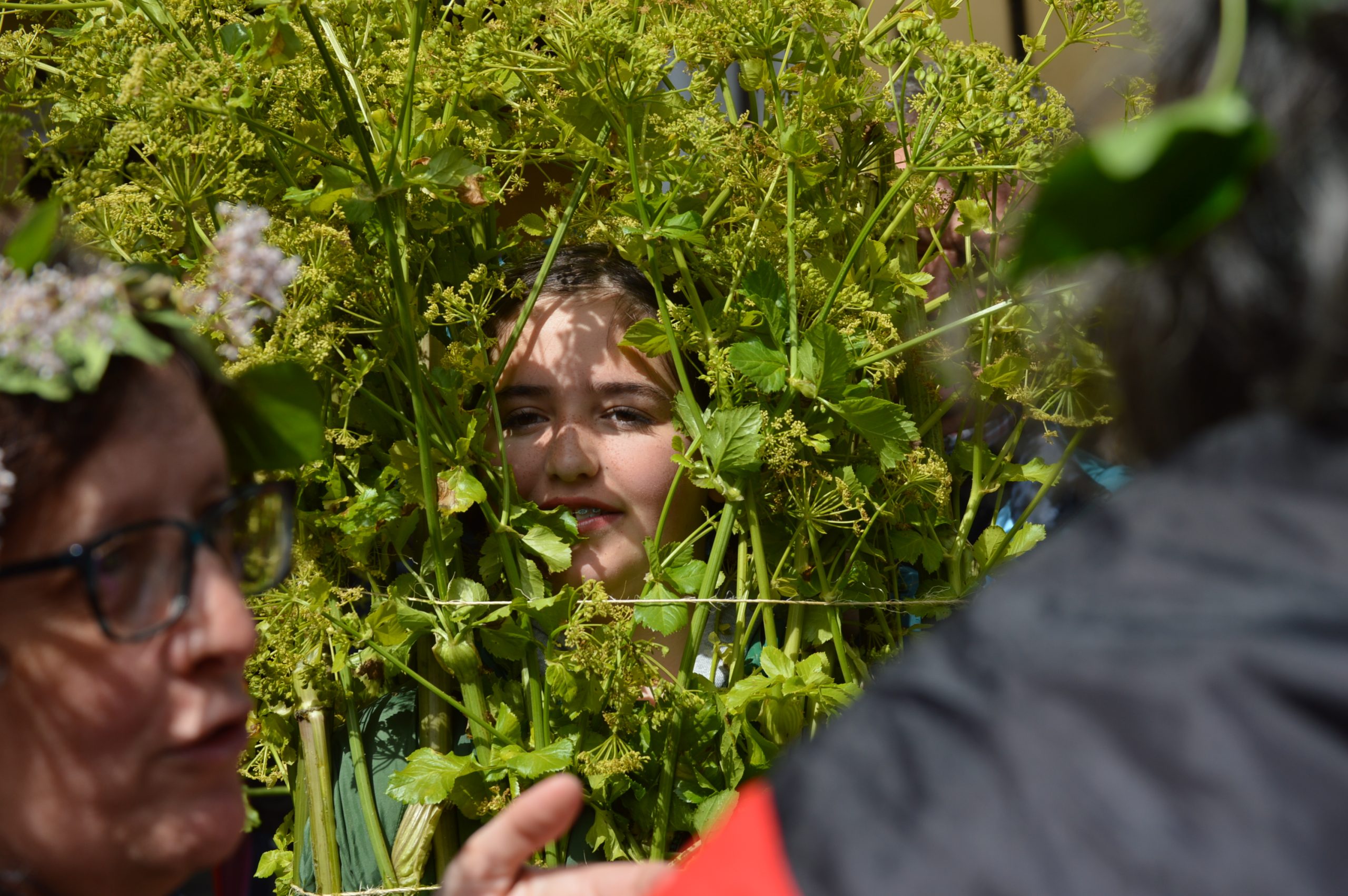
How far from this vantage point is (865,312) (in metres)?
1.10

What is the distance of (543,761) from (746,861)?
2.05 ft

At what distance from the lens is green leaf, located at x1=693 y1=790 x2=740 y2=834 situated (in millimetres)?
1025

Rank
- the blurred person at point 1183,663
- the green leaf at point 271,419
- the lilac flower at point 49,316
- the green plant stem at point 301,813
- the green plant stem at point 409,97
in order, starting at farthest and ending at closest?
the green plant stem at point 301,813 → the green plant stem at point 409,97 → the green leaf at point 271,419 → the lilac flower at point 49,316 → the blurred person at point 1183,663

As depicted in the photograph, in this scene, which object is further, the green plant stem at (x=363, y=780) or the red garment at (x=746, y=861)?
the green plant stem at (x=363, y=780)

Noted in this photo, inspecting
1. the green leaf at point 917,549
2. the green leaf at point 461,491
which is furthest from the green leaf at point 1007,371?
the green leaf at point 461,491

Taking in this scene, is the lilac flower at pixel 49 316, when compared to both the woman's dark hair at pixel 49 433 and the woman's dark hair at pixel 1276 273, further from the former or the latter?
the woman's dark hair at pixel 1276 273

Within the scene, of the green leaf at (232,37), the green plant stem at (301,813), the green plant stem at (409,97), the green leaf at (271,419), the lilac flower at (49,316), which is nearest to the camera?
the lilac flower at (49,316)

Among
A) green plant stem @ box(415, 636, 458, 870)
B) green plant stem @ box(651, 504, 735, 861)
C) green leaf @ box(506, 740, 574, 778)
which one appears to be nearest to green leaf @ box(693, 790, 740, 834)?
green plant stem @ box(651, 504, 735, 861)

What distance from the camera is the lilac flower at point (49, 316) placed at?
1.74 ft

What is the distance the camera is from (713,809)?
1033 millimetres

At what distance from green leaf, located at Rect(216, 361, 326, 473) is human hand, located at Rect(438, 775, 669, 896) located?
1.01ft

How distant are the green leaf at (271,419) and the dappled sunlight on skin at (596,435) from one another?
1.45 ft

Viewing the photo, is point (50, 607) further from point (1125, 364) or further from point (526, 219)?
point (526, 219)

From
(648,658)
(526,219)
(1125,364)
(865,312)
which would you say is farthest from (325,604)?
(1125,364)
